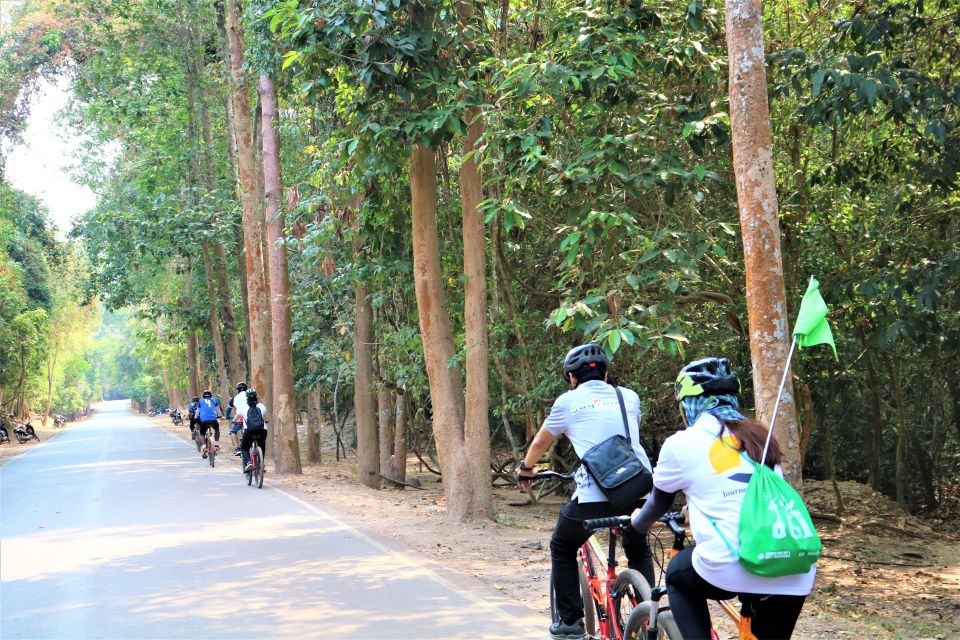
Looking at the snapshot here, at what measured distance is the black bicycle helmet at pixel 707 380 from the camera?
3736mm

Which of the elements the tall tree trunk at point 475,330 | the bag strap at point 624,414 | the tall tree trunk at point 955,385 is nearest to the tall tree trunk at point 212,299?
the tall tree trunk at point 475,330

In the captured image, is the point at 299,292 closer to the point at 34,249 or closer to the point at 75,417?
the point at 34,249

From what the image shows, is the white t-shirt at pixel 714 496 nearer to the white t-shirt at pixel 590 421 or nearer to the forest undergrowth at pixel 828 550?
the white t-shirt at pixel 590 421

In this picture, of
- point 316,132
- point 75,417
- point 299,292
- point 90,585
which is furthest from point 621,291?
point 75,417

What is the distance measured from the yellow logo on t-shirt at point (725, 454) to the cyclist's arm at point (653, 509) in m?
0.39

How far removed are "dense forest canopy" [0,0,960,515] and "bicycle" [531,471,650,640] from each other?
8.12 ft

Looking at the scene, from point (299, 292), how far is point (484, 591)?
14755 millimetres

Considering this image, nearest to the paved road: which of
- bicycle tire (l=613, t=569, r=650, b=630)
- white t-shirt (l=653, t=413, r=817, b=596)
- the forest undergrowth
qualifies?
the forest undergrowth

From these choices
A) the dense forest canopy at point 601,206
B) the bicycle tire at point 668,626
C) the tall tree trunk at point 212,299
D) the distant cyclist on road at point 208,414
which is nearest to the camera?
the bicycle tire at point 668,626

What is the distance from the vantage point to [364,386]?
17.6 meters

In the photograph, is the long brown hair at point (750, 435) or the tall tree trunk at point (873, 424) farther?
the tall tree trunk at point (873, 424)

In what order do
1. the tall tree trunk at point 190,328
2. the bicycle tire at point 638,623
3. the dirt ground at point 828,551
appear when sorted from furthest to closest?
1. the tall tree trunk at point 190,328
2. the dirt ground at point 828,551
3. the bicycle tire at point 638,623

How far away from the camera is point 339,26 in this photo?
9969mm

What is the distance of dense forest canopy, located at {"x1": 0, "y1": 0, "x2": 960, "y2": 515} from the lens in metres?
9.43
